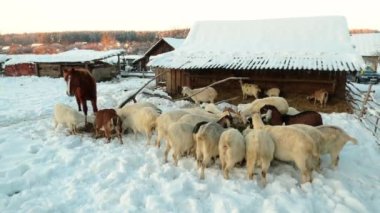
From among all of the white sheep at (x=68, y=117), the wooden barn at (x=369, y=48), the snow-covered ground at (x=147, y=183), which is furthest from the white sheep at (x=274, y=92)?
the wooden barn at (x=369, y=48)

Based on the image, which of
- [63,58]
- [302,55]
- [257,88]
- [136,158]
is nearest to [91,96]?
[136,158]

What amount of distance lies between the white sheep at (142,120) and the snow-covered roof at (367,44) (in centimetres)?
3952

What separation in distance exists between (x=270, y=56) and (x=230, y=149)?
10.7 metres

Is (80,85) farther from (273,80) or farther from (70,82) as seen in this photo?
(273,80)

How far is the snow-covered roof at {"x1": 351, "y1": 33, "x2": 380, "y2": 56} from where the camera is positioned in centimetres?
4191

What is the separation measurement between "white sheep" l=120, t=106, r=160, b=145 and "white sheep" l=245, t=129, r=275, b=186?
283 cm

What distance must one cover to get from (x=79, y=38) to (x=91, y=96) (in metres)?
126

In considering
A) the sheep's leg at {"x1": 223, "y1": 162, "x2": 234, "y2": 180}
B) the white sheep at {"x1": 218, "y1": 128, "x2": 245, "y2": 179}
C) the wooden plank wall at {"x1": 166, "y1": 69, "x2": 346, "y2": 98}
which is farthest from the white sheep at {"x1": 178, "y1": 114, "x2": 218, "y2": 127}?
the wooden plank wall at {"x1": 166, "y1": 69, "x2": 346, "y2": 98}

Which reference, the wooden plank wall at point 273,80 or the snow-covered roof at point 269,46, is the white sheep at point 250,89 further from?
the snow-covered roof at point 269,46

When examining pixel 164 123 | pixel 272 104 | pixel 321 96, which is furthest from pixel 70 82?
pixel 321 96

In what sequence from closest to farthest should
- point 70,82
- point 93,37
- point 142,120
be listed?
point 142,120 → point 70,82 → point 93,37

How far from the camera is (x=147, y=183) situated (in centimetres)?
605

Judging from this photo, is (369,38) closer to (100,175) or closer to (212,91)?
(212,91)

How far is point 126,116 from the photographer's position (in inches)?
351
